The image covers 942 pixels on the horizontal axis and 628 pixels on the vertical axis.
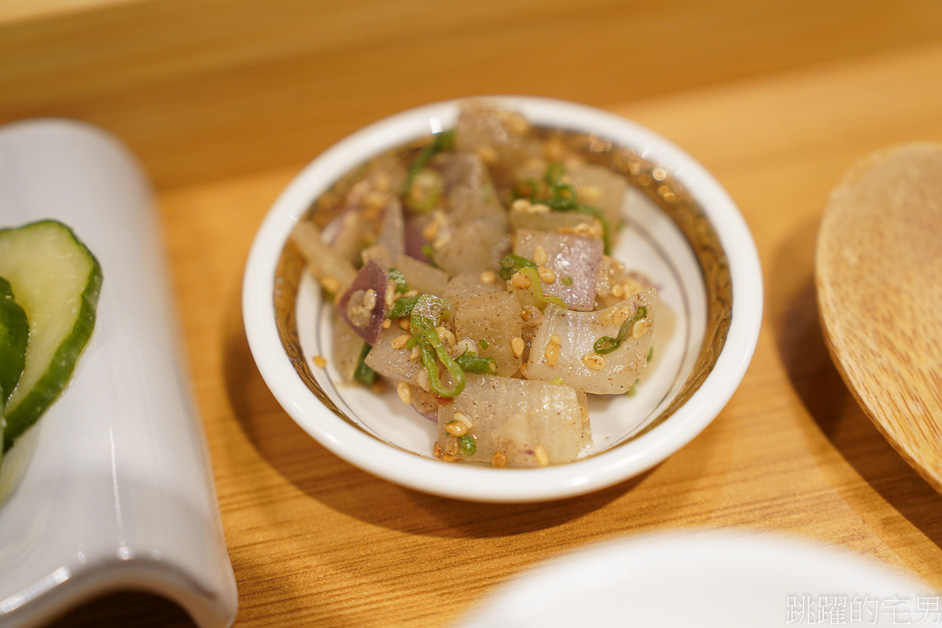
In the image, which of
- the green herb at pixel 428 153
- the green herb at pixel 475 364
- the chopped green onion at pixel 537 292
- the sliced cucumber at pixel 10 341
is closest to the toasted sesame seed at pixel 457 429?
the green herb at pixel 475 364

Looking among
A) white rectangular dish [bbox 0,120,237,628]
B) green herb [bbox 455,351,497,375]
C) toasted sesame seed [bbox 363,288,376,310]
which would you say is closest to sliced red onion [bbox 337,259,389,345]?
toasted sesame seed [bbox 363,288,376,310]

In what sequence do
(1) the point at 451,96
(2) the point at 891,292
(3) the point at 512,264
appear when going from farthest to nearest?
(1) the point at 451,96 < (2) the point at 891,292 < (3) the point at 512,264

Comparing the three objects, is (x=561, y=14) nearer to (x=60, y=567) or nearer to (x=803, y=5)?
(x=803, y=5)

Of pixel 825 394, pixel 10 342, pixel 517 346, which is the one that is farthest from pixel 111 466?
pixel 825 394

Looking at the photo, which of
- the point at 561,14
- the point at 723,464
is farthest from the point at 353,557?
the point at 561,14

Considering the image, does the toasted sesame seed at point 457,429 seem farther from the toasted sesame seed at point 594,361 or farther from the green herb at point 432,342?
the toasted sesame seed at point 594,361

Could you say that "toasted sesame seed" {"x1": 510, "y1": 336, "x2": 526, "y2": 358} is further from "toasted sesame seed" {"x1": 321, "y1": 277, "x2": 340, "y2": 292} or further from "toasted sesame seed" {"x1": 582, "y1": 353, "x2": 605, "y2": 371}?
"toasted sesame seed" {"x1": 321, "y1": 277, "x2": 340, "y2": 292}

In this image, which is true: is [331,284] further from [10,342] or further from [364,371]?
→ [10,342]
